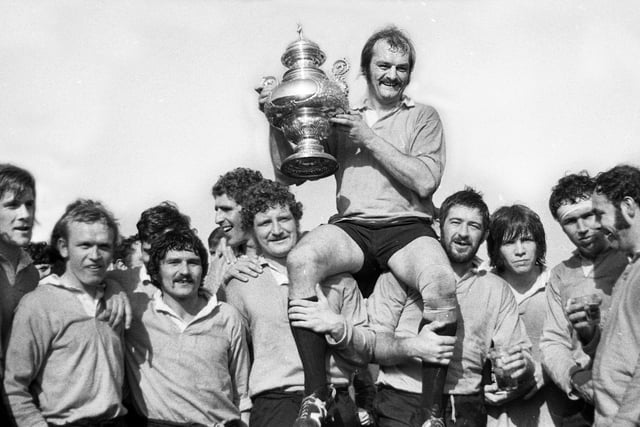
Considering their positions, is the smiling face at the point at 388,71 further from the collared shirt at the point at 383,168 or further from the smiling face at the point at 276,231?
the smiling face at the point at 276,231

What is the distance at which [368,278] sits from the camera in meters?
6.73

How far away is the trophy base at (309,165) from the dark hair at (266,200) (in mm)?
437

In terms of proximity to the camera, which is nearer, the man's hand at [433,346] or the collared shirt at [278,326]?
the man's hand at [433,346]

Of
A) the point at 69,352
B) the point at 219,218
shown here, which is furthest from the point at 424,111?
the point at 69,352

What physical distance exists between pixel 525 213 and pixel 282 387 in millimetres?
2169

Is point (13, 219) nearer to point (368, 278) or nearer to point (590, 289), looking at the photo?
point (368, 278)

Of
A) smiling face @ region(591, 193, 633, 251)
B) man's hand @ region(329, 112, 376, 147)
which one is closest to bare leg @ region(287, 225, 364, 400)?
man's hand @ region(329, 112, 376, 147)

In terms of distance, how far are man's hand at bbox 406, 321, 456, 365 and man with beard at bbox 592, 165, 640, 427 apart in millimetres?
905

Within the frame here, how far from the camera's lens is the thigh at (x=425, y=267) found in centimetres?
615

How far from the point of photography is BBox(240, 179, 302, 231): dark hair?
7.12 metres

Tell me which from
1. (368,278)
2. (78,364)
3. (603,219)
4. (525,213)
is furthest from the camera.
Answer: (525,213)

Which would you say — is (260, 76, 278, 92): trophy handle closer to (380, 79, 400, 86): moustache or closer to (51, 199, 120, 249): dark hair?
(380, 79, 400, 86): moustache

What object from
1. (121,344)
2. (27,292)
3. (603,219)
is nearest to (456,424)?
(603,219)

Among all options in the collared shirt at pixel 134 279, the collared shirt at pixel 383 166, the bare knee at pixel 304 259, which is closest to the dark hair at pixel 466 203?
the collared shirt at pixel 383 166
